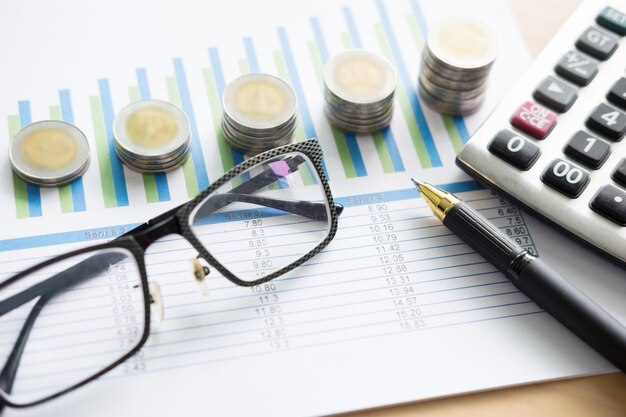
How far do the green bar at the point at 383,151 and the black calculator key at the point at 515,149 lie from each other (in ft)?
0.31

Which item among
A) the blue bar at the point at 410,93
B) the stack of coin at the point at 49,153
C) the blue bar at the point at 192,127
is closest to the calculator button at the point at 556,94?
the blue bar at the point at 410,93

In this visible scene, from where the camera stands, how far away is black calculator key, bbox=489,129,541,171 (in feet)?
2.16

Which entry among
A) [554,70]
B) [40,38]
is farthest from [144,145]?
[554,70]

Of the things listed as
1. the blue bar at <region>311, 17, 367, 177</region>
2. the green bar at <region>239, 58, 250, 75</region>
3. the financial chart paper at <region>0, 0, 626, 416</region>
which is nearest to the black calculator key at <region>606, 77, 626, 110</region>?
the financial chart paper at <region>0, 0, 626, 416</region>

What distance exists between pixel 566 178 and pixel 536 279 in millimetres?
97

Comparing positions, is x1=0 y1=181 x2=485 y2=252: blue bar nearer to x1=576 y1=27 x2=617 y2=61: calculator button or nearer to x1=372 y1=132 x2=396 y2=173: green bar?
x1=372 y1=132 x2=396 y2=173: green bar

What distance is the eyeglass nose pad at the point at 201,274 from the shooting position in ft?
1.97

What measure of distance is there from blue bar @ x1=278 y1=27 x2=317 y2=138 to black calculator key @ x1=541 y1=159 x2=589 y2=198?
22cm

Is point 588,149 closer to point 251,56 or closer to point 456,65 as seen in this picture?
point 456,65

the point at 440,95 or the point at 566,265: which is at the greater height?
the point at 440,95

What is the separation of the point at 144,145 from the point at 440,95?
0.28 metres

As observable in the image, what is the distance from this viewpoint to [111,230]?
0.64 m

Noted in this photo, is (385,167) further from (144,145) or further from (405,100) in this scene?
(144,145)

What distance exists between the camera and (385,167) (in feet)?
2.30
